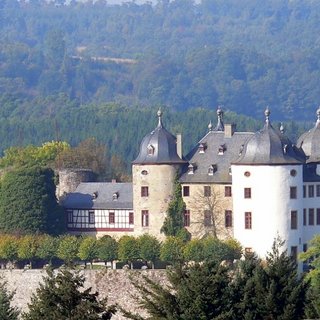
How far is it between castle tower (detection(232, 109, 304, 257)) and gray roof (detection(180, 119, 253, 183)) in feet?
4.88

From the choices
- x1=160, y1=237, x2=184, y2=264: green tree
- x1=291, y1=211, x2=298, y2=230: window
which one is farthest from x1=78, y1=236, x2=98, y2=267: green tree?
x1=291, y1=211, x2=298, y2=230: window

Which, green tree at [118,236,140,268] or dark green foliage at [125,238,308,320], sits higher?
green tree at [118,236,140,268]

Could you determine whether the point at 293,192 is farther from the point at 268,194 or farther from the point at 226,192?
the point at 226,192

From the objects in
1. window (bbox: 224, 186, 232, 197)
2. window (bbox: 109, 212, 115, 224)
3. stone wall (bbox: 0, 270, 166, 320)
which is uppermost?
A: window (bbox: 224, 186, 232, 197)

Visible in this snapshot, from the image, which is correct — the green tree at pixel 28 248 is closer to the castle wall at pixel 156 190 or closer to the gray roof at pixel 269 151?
the castle wall at pixel 156 190

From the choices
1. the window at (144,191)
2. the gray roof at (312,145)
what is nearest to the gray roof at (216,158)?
the window at (144,191)

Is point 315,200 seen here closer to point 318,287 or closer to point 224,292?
point 318,287

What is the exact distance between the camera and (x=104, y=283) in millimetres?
57688

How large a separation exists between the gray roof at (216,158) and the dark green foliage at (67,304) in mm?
26100

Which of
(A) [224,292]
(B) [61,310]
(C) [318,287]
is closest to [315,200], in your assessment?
(C) [318,287]

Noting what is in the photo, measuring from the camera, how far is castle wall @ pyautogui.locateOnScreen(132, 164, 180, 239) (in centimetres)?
6412

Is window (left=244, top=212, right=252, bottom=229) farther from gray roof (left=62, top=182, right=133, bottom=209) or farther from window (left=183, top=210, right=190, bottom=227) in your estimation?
gray roof (left=62, top=182, right=133, bottom=209)

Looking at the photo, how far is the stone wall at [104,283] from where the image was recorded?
5694cm

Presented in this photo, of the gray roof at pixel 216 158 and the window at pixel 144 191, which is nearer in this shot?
the gray roof at pixel 216 158
